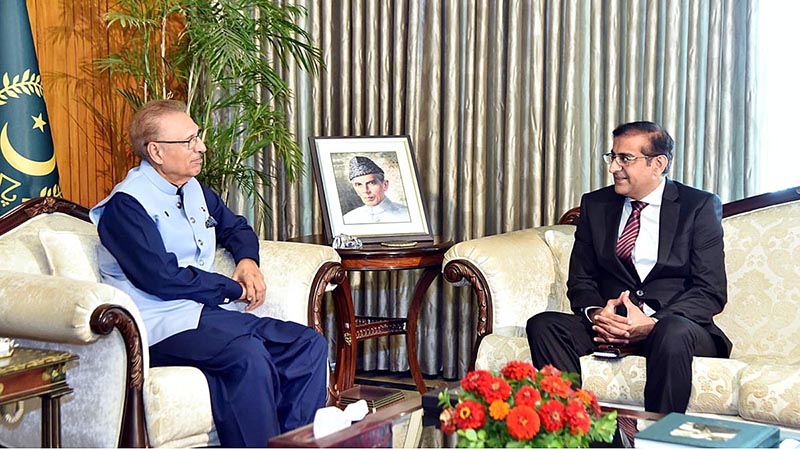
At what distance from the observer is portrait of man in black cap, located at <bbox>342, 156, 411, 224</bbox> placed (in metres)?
4.41

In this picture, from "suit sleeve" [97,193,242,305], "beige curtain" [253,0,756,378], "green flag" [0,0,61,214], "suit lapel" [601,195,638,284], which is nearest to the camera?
"suit sleeve" [97,193,242,305]

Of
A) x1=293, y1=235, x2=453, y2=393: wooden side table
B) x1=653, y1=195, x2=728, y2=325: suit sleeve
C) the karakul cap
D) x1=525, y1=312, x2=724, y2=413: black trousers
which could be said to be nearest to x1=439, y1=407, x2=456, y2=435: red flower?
x1=525, y1=312, x2=724, y2=413: black trousers

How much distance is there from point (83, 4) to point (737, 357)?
3.25 metres

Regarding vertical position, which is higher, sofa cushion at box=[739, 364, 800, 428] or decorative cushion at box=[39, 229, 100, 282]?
decorative cushion at box=[39, 229, 100, 282]

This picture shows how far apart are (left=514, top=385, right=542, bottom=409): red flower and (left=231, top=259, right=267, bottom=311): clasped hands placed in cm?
171

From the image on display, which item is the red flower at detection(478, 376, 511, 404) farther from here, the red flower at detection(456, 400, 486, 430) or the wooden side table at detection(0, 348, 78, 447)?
the wooden side table at detection(0, 348, 78, 447)

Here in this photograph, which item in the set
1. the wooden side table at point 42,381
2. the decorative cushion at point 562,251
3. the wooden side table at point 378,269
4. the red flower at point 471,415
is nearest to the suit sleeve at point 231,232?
the wooden side table at point 378,269

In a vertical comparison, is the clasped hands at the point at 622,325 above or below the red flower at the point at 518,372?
below

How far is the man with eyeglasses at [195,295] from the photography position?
3.15 m

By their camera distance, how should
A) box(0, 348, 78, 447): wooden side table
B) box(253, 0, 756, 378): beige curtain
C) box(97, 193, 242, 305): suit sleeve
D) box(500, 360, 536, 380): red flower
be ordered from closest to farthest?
1. box(500, 360, 536, 380): red flower
2. box(0, 348, 78, 447): wooden side table
3. box(97, 193, 242, 305): suit sleeve
4. box(253, 0, 756, 378): beige curtain

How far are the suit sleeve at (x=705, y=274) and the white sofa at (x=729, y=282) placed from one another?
0.24m

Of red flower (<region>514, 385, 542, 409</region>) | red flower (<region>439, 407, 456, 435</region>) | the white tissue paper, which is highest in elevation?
red flower (<region>514, 385, 542, 409</region>)

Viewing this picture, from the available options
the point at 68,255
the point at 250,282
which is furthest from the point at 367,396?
the point at 68,255

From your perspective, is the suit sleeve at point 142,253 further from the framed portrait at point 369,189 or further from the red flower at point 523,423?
the red flower at point 523,423
